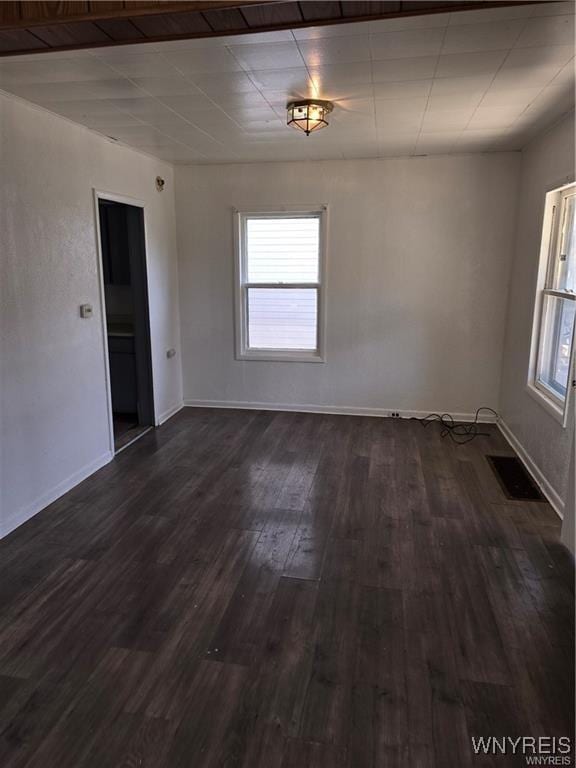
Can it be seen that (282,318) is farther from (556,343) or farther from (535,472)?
(535,472)

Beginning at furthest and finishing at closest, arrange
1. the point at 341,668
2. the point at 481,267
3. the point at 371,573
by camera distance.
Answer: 1. the point at 481,267
2. the point at 371,573
3. the point at 341,668

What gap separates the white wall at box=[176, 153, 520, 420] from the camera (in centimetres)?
464

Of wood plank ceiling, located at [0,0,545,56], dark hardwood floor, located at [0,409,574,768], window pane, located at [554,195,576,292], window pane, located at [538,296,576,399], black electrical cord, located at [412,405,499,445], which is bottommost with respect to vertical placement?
dark hardwood floor, located at [0,409,574,768]

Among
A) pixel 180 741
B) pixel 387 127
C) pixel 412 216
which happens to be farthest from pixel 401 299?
pixel 180 741

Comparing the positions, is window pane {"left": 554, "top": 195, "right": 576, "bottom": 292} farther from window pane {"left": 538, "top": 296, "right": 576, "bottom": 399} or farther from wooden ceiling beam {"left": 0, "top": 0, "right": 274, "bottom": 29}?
wooden ceiling beam {"left": 0, "top": 0, "right": 274, "bottom": 29}

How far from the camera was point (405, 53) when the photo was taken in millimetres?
2295

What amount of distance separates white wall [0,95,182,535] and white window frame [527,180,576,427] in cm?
326

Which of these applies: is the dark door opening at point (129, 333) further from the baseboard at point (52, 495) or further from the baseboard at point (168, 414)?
the baseboard at point (52, 495)

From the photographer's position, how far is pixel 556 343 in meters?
3.64

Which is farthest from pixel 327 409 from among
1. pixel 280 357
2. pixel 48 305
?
pixel 48 305

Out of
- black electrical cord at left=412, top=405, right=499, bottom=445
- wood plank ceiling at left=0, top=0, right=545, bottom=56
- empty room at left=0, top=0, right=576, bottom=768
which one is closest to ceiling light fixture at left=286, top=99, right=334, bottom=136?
empty room at left=0, top=0, right=576, bottom=768

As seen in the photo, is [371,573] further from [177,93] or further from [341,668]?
[177,93]

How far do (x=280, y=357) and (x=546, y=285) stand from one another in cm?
254

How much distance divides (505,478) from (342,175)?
10.1 feet
